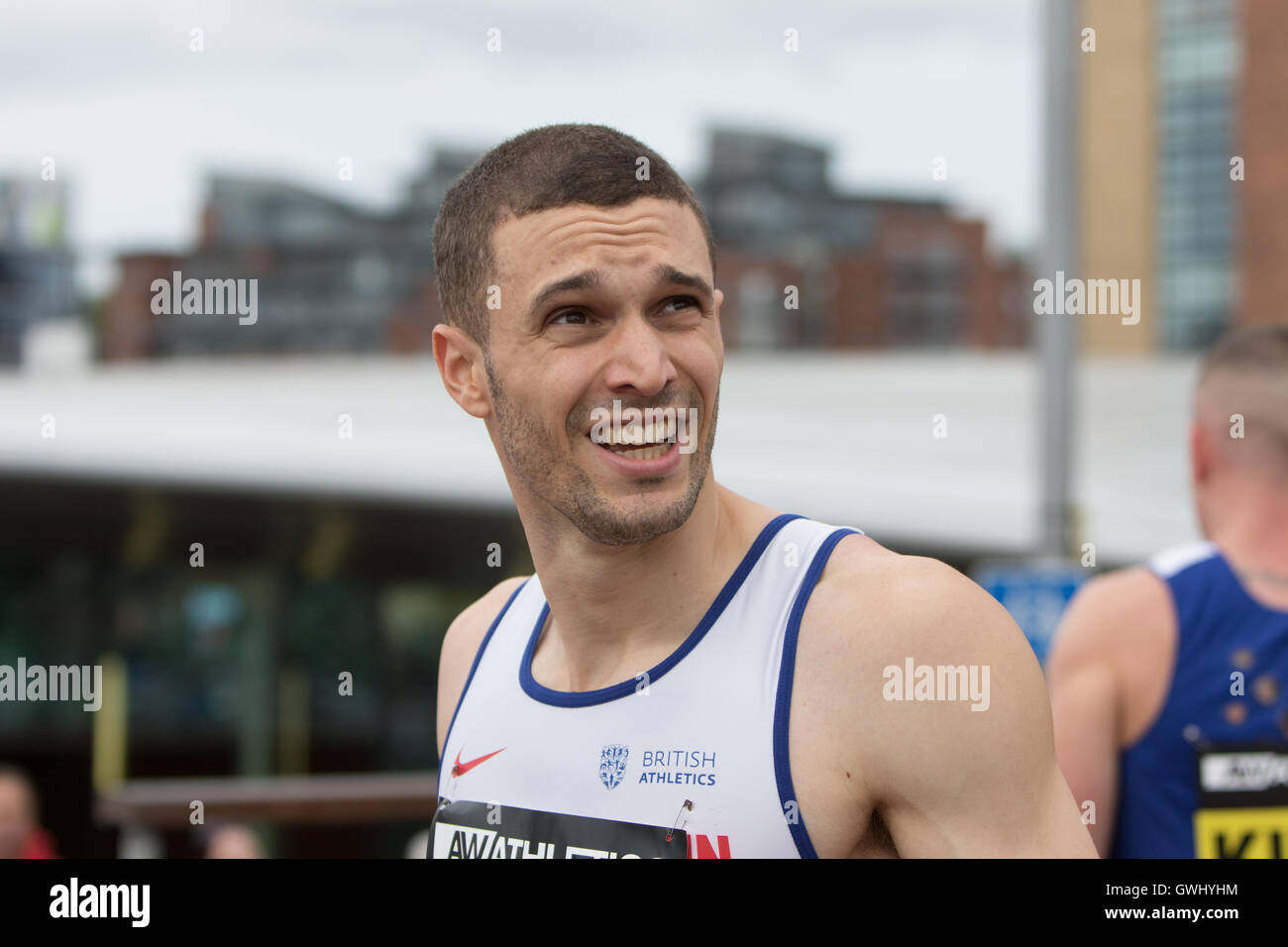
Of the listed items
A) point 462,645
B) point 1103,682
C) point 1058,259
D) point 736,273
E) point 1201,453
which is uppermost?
point 736,273

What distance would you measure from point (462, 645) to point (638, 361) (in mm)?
A: 798

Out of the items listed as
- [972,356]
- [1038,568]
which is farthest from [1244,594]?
[972,356]

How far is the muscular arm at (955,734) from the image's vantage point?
1.68 m

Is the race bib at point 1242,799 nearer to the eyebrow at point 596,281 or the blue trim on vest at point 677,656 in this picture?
the blue trim on vest at point 677,656

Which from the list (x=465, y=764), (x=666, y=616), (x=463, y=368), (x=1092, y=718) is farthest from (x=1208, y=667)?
(x=463, y=368)

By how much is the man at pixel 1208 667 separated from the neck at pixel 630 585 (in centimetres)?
153

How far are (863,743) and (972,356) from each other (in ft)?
59.0

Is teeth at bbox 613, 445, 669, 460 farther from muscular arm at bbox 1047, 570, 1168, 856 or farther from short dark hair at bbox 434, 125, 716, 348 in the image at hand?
muscular arm at bbox 1047, 570, 1168, 856

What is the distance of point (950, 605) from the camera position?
175cm

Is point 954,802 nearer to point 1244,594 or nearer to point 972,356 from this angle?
point 1244,594

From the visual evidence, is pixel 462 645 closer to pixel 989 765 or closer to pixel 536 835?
pixel 536 835

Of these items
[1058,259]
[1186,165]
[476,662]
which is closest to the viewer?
[476,662]

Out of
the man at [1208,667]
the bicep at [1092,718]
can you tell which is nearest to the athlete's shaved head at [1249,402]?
the man at [1208,667]

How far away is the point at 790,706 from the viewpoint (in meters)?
1.84
